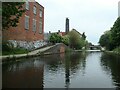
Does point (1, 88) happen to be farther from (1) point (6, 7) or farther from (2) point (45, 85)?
(1) point (6, 7)

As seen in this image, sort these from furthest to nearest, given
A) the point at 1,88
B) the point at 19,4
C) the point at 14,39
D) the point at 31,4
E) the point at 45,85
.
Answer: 1. the point at 31,4
2. the point at 14,39
3. the point at 19,4
4. the point at 45,85
5. the point at 1,88

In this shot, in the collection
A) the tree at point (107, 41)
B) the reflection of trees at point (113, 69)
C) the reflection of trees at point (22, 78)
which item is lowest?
the reflection of trees at point (113, 69)

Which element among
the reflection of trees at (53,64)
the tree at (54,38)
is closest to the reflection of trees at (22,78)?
the reflection of trees at (53,64)

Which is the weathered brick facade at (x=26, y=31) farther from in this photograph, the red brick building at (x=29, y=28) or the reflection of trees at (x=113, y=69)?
the reflection of trees at (x=113, y=69)

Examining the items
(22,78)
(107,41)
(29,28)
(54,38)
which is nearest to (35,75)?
(22,78)

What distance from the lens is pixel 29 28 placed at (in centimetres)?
5691

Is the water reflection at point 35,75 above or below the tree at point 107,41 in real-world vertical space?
below

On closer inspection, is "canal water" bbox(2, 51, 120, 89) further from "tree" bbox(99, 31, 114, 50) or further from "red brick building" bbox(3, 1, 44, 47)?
"tree" bbox(99, 31, 114, 50)

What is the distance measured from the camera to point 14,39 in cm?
4891

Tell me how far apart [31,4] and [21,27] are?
363 inches

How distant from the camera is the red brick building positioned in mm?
48594

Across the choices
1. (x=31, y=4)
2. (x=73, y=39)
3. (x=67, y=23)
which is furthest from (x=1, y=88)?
(x=67, y=23)

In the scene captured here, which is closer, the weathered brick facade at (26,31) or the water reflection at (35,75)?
the water reflection at (35,75)

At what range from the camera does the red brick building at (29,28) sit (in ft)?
159
